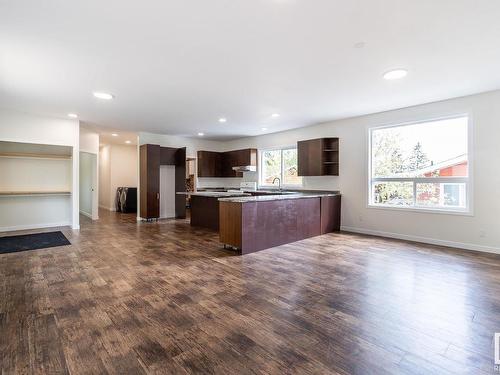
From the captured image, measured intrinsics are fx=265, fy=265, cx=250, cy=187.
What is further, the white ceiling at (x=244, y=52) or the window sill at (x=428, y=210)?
the window sill at (x=428, y=210)

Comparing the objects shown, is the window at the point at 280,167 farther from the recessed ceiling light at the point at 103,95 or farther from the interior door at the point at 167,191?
the recessed ceiling light at the point at 103,95

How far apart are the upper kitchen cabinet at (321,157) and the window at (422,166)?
0.82m

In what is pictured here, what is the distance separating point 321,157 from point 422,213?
231 cm

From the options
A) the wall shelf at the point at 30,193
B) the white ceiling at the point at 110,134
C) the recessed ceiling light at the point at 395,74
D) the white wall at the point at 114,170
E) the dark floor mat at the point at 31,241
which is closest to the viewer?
the recessed ceiling light at the point at 395,74

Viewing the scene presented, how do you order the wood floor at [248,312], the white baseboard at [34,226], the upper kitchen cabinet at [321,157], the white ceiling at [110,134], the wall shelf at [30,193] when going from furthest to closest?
the white ceiling at [110,134] → the upper kitchen cabinet at [321,157] → the white baseboard at [34,226] → the wall shelf at [30,193] → the wood floor at [248,312]

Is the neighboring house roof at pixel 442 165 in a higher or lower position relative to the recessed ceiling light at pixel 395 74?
lower

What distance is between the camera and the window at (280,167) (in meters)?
7.35

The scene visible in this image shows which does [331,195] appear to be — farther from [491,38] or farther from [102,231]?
[102,231]

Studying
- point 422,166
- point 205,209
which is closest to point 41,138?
point 205,209

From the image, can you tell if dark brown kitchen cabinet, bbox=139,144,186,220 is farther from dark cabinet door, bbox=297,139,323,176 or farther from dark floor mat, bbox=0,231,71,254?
dark cabinet door, bbox=297,139,323,176

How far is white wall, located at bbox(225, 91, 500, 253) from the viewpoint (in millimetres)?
4242

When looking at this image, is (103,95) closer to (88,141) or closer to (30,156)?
(30,156)

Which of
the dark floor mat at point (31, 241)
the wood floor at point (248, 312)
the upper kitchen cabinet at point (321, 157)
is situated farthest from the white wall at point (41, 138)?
the upper kitchen cabinet at point (321, 157)

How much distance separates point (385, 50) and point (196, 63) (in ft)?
7.06
